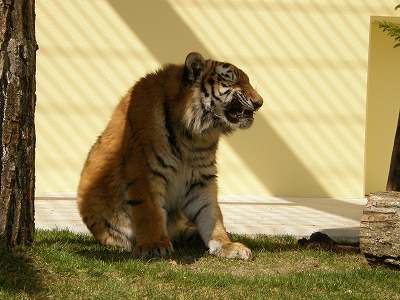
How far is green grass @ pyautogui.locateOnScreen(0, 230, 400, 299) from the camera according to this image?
3.50 m

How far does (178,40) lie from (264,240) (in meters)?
4.06

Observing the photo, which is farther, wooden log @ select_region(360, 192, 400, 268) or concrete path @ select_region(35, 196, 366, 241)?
concrete path @ select_region(35, 196, 366, 241)

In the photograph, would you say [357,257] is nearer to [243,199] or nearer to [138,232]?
[138,232]

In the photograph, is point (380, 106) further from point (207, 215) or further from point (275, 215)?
point (207, 215)

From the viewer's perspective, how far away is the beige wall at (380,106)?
385 inches

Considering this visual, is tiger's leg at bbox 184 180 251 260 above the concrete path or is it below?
above

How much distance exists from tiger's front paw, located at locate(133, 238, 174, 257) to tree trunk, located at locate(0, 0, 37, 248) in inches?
26.7

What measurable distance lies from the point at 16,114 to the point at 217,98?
1.25m

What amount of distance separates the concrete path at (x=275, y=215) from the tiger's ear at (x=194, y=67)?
166cm

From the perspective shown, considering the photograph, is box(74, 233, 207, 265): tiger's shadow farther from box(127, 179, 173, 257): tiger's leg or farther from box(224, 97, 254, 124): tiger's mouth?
box(224, 97, 254, 124): tiger's mouth

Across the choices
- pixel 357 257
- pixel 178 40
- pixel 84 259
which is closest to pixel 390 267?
pixel 357 257

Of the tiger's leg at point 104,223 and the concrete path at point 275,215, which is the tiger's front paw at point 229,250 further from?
the concrete path at point 275,215

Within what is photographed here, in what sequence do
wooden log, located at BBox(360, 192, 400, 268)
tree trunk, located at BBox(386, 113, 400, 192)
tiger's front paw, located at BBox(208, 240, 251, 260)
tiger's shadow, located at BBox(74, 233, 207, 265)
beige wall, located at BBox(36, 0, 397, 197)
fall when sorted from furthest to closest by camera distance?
beige wall, located at BBox(36, 0, 397, 197) → tree trunk, located at BBox(386, 113, 400, 192) → tiger's front paw, located at BBox(208, 240, 251, 260) → tiger's shadow, located at BBox(74, 233, 207, 265) → wooden log, located at BBox(360, 192, 400, 268)

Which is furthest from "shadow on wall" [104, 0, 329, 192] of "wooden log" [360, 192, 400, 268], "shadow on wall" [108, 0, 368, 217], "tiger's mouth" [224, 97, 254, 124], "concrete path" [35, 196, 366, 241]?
"wooden log" [360, 192, 400, 268]
